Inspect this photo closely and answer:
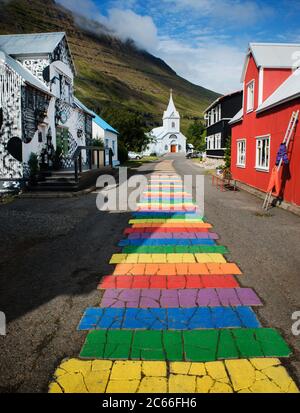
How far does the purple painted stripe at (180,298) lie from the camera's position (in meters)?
4.50

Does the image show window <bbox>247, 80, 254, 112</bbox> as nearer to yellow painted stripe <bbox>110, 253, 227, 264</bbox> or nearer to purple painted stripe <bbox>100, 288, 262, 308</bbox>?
yellow painted stripe <bbox>110, 253, 227, 264</bbox>

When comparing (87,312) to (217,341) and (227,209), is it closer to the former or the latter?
(217,341)

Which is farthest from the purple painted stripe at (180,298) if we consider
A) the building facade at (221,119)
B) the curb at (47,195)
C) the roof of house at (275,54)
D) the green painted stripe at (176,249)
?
the building facade at (221,119)

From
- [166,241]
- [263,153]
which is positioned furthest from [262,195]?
[166,241]

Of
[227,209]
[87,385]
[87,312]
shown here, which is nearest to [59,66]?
[227,209]

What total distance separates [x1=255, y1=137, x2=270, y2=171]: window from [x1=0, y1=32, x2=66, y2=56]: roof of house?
468 inches

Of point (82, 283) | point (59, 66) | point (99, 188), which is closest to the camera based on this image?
point (82, 283)

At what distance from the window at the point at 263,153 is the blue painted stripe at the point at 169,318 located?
10.6 metres

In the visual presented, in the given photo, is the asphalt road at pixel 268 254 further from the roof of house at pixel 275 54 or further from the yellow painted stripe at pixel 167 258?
the roof of house at pixel 275 54

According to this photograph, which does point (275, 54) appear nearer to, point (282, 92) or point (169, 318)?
point (282, 92)

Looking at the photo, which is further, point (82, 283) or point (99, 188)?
point (99, 188)

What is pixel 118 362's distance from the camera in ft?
10.9

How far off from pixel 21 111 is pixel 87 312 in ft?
42.6
